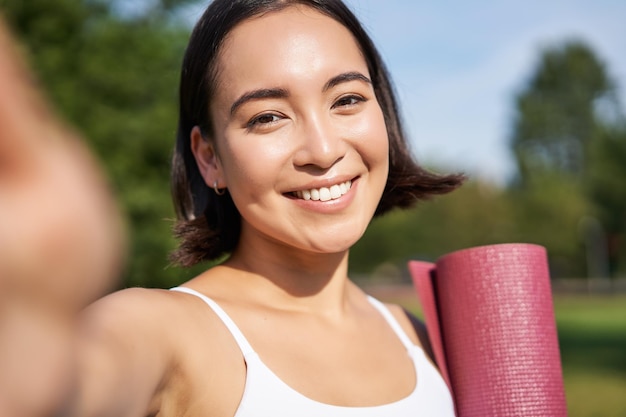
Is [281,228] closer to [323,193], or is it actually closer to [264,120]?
[323,193]

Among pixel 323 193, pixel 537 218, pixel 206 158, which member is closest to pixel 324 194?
pixel 323 193

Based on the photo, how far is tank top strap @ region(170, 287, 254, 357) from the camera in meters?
2.03

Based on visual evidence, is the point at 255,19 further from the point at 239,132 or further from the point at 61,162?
the point at 61,162

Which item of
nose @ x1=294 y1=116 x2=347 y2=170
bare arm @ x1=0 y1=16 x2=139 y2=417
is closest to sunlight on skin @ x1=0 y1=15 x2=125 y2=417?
bare arm @ x1=0 y1=16 x2=139 y2=417

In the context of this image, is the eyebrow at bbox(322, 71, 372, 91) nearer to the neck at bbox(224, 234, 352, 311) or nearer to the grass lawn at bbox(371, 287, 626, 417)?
the neck at bbox(224, 234, 352, 311)

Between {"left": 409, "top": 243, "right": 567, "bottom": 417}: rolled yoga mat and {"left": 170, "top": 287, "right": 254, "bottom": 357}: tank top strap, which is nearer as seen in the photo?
{"left": 170, "top": 287, "right": 254, "bottom": 357}: tank top strap

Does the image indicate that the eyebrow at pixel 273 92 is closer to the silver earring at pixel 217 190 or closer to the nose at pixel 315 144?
the nose at pixel 315 144

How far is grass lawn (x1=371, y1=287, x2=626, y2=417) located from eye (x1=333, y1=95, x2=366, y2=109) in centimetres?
896

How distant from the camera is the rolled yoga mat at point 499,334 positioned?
249 cm

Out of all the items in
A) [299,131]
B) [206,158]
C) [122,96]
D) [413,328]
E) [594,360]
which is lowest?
[594,360]

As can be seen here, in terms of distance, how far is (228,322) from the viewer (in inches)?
81.4

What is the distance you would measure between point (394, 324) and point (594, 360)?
16.2 m

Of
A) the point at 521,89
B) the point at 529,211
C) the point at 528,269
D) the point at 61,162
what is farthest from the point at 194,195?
the point at 521,89

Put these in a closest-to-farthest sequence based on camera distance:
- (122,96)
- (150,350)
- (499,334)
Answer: (150,350), (499,334), (122,96)
